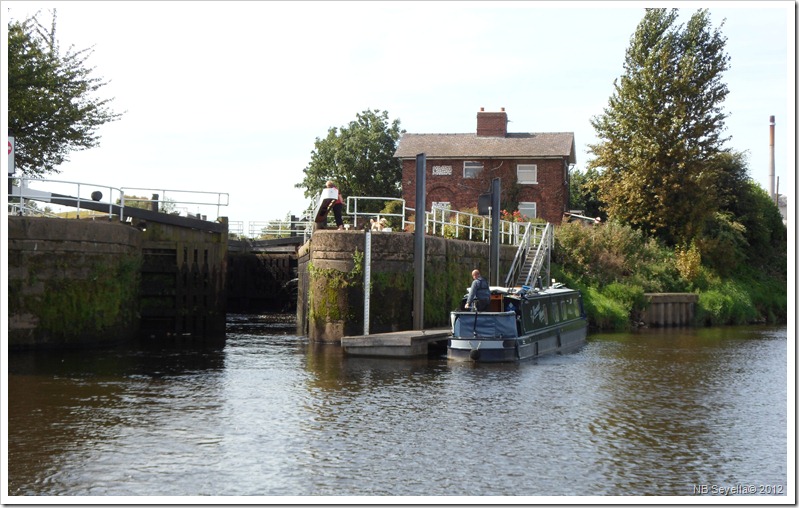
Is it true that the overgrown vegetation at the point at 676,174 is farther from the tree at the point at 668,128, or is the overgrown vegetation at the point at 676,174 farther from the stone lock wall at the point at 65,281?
the stone lock wall at the point at 65,281

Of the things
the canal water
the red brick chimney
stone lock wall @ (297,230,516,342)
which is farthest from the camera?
the red brick chimney

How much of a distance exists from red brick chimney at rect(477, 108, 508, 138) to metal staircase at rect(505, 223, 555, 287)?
16.2m

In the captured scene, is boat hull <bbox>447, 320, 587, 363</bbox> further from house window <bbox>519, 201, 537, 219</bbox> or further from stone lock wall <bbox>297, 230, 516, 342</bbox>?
house window <bbox>519, 201, 537, 219</bbox>

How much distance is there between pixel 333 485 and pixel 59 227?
48.1 feet

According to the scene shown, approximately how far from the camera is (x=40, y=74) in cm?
3353

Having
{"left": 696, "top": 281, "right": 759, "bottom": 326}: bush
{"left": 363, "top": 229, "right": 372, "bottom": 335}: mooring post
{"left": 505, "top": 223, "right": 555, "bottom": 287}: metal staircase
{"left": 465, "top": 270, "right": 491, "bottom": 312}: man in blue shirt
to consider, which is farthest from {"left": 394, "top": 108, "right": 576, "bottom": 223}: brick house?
{"left": 465, "top": 270, "right": 491, "bottom": 312}: man in blue shirt

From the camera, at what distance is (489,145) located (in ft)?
167

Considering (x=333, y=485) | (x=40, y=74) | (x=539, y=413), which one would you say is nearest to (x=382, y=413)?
(x=539, y=413)

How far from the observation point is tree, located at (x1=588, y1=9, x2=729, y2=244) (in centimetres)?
4209

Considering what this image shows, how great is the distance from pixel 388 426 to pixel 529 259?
20.2m

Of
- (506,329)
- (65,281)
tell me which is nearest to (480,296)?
(506,329)

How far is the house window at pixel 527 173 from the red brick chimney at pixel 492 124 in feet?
10.5

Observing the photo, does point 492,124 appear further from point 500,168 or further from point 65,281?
point 65,281

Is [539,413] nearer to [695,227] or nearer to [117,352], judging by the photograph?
[117,352]
